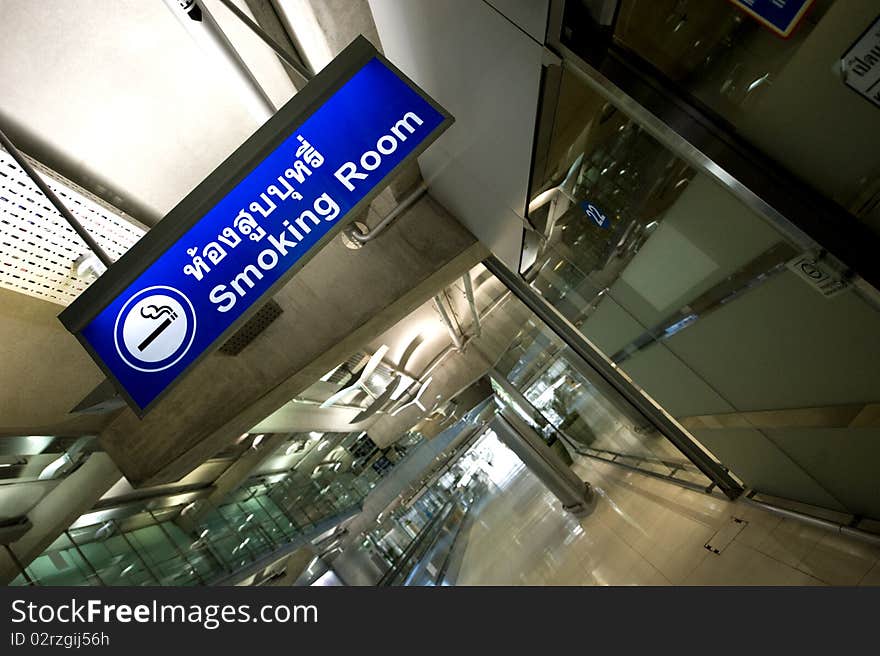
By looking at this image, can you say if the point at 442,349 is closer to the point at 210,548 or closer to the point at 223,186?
the point at 210,548

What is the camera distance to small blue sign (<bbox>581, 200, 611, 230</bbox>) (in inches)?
119

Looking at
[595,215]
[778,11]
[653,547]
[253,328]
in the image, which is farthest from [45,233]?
[653,547]

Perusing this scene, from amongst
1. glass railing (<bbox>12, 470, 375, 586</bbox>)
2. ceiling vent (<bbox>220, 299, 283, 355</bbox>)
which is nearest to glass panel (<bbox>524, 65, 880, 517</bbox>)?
ceiling vent (<bbox>220, 299, 283, 355</bbox>)

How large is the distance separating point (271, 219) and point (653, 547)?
200 inches

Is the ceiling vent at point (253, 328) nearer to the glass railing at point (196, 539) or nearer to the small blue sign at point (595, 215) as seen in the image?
the small blue sign at point (595, 215)

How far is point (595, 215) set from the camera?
10.2ft

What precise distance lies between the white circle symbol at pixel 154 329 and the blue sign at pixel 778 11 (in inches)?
101

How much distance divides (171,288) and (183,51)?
2170 millimetres

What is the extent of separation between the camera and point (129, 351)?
2264 millimetres

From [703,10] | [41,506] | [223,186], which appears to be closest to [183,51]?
[223,186]

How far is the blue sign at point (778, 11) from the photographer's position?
1.37m

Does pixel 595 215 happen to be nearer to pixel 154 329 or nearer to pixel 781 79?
pixel 781 79

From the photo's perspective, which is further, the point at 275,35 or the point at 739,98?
the point at 275,35

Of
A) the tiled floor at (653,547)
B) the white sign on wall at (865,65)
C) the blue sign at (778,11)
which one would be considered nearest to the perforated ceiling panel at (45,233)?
the blue sign at (778,11)
